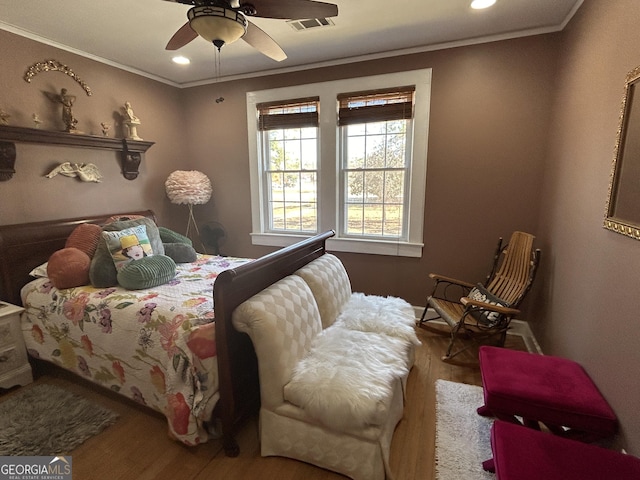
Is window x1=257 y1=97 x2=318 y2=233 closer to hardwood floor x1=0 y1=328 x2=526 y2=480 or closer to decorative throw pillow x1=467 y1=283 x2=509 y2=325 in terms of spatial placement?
decorative throw pillow x1=467 y1=283 x2=509 y2=325

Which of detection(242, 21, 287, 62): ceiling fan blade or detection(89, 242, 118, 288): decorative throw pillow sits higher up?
detection(242, 21, 287, 62): ceiling fan blade

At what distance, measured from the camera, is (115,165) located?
3328mm

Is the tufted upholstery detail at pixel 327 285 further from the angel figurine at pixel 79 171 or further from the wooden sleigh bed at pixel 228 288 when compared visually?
the angel figurine at pixel 79 171

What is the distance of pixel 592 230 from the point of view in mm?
1773

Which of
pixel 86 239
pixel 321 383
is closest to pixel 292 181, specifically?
pixel 86 239

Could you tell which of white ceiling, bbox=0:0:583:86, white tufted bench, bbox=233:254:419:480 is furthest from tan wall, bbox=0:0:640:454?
white tufted bench, bbox=233:254:419:480

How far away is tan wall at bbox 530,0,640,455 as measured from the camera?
1.38 meters

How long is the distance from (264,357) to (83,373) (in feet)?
4.85

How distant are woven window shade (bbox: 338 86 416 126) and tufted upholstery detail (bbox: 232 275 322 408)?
2197 millimetres

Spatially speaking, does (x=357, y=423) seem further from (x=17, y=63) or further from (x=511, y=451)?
(x=17, y=63)

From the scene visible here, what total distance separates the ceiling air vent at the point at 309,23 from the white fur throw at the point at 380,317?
87.2 inches

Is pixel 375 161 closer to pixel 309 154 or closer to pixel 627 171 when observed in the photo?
pixel 309 154

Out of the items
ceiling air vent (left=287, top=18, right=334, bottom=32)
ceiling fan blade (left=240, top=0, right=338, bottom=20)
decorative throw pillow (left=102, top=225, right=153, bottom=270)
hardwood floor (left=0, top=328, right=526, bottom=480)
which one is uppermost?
ceiling air vent (left=287, top=18, right=334, bottom=32)

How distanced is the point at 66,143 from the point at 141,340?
2.17 meters
